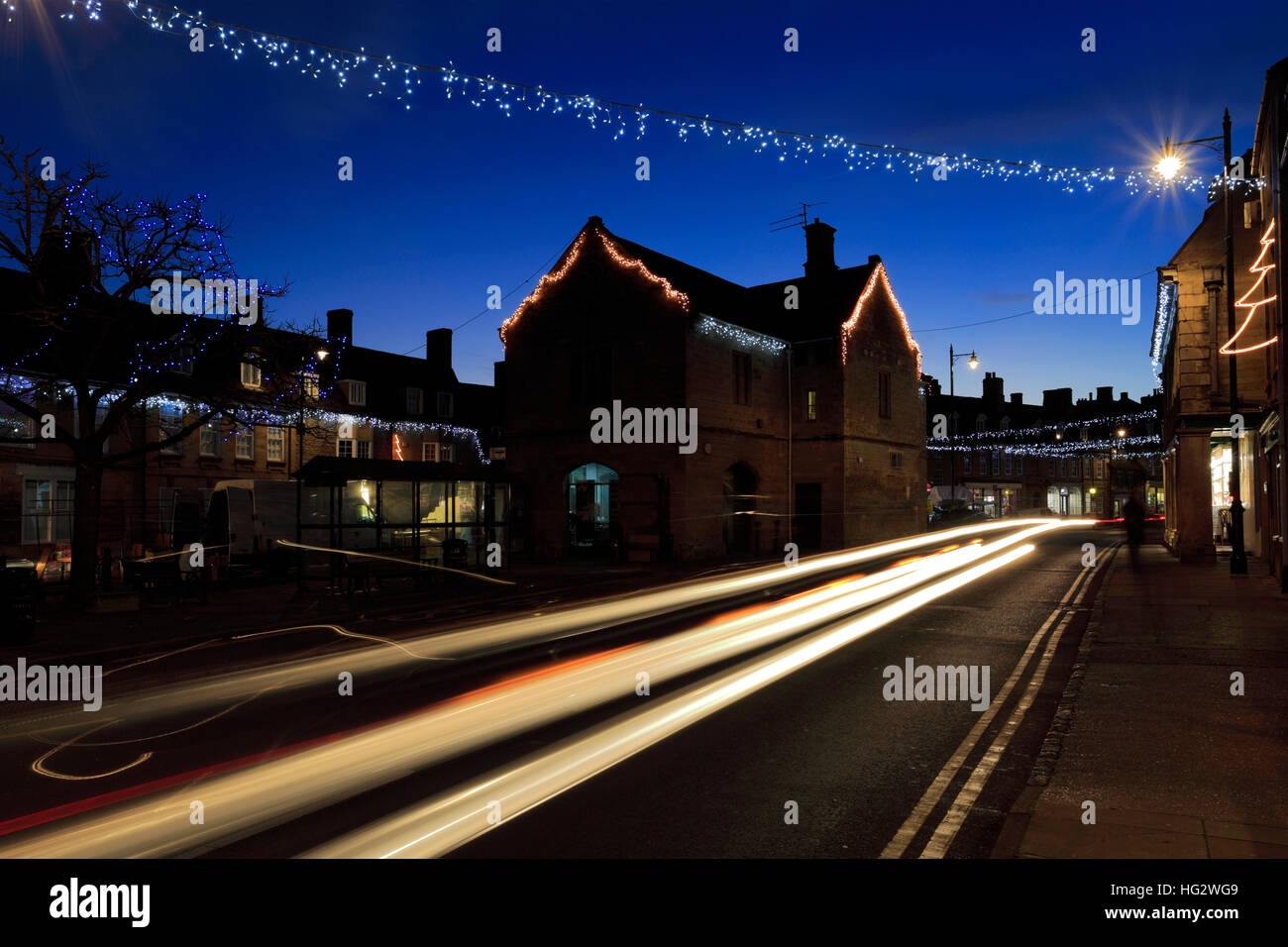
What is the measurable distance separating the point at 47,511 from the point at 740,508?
24.2m

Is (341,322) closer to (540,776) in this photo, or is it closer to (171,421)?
(171,421)

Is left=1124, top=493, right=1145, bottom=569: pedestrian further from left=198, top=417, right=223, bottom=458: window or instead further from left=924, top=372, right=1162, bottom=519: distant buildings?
left=924, top=372, right=1162, bottom=519: distant buildings

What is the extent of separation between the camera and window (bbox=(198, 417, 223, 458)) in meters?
32.2

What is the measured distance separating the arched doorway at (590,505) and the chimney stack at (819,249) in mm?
17437

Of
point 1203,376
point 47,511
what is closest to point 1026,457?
point 1203,376

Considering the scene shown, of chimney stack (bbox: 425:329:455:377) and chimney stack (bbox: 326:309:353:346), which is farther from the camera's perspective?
chimney stack (bbox: 425:329:455:377)

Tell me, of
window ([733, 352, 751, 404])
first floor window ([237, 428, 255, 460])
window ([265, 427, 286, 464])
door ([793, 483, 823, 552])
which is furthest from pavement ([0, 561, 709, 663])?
door ([793, 483, 823, 552])

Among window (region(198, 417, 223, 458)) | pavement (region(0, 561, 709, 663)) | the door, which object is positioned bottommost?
pavement (region(0, 561, 709, 663))

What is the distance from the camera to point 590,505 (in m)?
32.9

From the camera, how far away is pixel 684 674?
9688 millimetres

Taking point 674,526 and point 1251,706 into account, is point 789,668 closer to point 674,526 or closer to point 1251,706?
point 1251,706

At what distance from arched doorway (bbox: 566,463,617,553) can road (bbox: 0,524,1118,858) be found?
62.5ft

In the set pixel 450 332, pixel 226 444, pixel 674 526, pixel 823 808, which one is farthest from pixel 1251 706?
pixel 450 332
